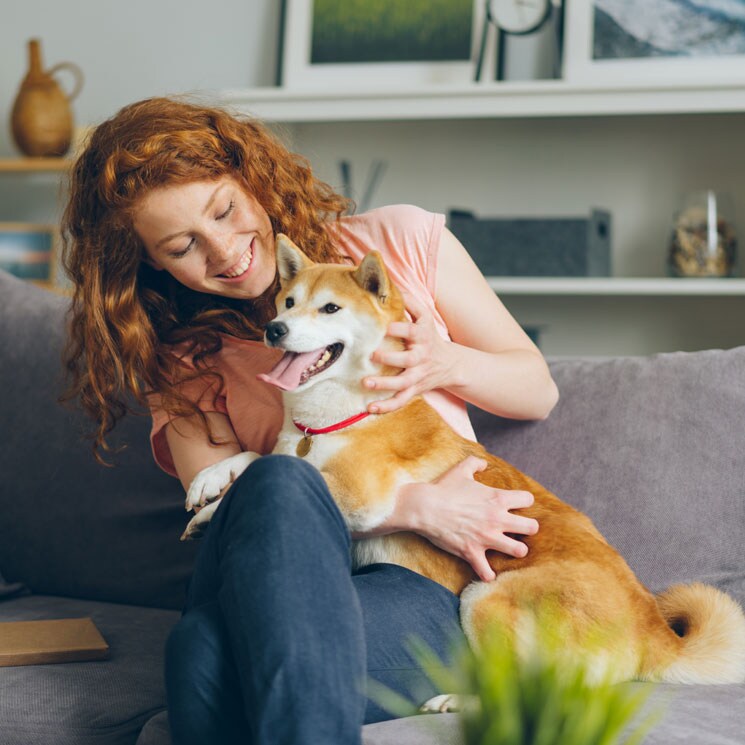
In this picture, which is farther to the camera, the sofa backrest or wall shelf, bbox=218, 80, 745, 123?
wall shelf, bbox=218, 80, 745, 123

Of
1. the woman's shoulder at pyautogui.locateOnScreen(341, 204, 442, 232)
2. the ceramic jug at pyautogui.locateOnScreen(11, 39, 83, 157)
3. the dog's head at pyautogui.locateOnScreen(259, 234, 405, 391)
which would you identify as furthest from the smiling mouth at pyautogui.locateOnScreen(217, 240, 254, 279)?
the ceramic jug at pyautogui.locateOnScreen(11, 39, 83, 157)

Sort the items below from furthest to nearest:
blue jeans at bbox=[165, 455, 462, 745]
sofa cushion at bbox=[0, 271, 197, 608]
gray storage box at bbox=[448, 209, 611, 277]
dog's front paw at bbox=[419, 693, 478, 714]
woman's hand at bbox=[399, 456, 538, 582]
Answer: gray storage box at bbox=[448, 209, 611, 277]
sofa cushion at bbox=[0, 271, 197, 608]
woman's hand at bbox=[399, 456, 538, 582]
dog's front paw at bbox=[419, 693, 478, 714]
blue jeans at bbox=[165, 455, 462, 745]

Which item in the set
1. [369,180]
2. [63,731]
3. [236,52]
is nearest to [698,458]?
[63,731]

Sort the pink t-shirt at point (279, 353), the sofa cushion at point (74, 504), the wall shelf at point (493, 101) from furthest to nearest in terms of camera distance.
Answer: the wall shelf at point (493, 101) → the sofa cushion at point (74, 504) → the pink t-shirt at point (279, 353)

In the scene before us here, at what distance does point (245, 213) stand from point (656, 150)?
68.7 inches

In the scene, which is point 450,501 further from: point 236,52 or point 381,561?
point 236,52

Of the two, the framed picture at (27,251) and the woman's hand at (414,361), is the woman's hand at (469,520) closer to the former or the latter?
the woman's hand at (414,361)

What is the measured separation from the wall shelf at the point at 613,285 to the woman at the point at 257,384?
1.04 m

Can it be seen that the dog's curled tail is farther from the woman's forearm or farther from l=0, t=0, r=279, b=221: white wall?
l=0, t=0, r=279, b=221: white wall

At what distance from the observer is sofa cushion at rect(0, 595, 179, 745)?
1279 millimetres

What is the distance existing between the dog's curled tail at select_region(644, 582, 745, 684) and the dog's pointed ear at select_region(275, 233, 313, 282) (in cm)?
72

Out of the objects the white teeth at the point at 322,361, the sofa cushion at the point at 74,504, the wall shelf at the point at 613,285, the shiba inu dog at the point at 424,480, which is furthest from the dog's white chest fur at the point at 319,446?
the wall shelf at the point at 613,285

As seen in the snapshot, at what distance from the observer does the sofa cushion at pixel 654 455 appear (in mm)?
1496

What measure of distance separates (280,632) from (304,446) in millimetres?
399
